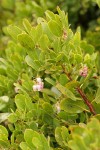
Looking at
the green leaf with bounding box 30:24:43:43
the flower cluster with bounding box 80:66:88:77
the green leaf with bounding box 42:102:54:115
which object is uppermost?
the green leaf with bounding box 30:24:43:43

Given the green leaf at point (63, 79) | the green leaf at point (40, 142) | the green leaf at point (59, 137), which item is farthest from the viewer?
the green leaf at point (63, 79)

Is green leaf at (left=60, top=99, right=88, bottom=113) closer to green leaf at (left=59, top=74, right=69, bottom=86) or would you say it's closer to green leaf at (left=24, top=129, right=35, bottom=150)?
green leaf at (left=59, top=74, right=69, bottom=86)

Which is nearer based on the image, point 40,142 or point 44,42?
point 40,142

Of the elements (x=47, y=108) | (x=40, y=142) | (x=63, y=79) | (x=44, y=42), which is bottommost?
(x=40, y=142)

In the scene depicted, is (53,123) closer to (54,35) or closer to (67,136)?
(67,136)

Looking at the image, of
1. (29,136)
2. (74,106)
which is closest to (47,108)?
(74,106)

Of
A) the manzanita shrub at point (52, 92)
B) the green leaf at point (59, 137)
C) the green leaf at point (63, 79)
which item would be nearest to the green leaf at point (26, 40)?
the manzanita shrub at point (52, 92)

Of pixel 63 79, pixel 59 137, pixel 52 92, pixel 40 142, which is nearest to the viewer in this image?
pixel 40 142

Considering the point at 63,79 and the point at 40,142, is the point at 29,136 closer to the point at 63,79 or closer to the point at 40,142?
the point at 40,142

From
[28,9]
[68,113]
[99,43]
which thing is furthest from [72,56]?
[28,9]

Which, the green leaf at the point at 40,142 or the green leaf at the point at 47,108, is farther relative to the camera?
the green leaf at the point at 47,108

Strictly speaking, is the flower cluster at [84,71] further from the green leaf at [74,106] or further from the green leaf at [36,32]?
the green leaf at [36,32]

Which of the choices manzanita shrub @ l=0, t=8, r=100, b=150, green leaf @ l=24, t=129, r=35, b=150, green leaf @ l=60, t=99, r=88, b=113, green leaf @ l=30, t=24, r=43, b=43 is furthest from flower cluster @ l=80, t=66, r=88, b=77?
green leaf @ l=24, t=129, r=35, b=150
